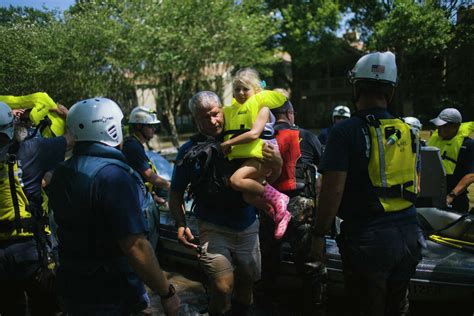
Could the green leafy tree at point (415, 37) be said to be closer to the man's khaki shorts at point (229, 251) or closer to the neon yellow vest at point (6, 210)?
the man's khaki shorts at point (229, 251)

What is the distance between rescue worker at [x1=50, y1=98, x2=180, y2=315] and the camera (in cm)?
209

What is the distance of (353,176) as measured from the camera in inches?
102

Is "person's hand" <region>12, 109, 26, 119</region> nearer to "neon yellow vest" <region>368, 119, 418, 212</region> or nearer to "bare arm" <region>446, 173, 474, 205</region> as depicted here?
"neon yellow vest" <region>368, 119, 418, 212</region>

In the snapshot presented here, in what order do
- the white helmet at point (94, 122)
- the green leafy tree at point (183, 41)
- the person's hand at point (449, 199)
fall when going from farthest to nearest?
1. the green leafy tree at point (183, 41)
2. the person's hand at point (449, 199)
3. the white helmet at point (94, 122)

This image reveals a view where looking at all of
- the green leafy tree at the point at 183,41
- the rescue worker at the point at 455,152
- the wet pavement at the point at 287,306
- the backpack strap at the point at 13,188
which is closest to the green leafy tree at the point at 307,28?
the green leafy tree at the point at 183,41

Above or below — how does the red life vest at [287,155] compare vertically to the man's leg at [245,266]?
above

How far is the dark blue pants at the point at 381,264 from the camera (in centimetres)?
249

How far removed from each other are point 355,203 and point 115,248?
1458 mm

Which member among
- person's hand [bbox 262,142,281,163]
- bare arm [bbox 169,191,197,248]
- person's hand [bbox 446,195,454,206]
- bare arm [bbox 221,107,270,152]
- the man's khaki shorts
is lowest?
person's hand [bbox 446,195,454,206]

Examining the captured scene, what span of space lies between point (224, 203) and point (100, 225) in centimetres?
125

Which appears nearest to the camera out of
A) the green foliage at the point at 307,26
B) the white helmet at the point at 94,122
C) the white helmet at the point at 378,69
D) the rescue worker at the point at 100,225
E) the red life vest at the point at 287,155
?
the rescue worker at the point at 100,225

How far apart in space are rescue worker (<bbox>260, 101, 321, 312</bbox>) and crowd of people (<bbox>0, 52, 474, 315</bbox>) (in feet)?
0.04

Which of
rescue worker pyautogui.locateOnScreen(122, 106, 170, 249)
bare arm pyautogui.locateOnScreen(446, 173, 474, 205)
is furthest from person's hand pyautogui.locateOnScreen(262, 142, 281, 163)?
bare arm pyautogui.locateOnScreen(446, 173, 474, 205)

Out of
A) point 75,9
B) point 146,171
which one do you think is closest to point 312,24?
point 75,9
